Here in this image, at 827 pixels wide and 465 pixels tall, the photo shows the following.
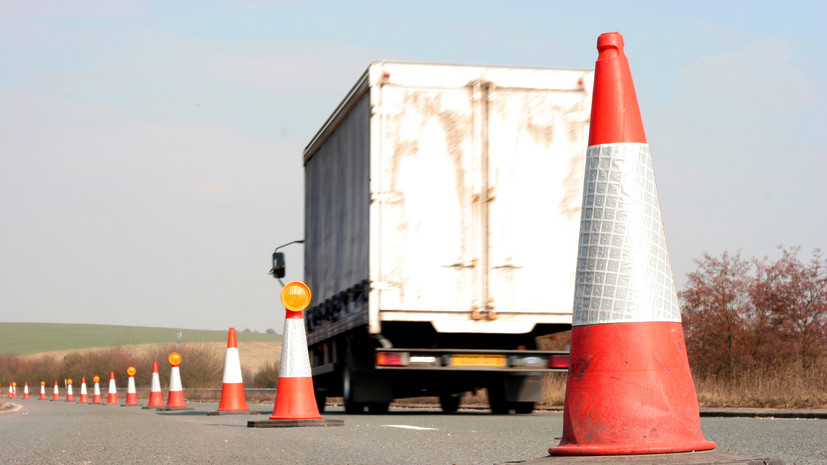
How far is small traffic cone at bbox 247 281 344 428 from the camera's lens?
9.95 metres

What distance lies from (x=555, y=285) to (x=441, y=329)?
1.36 m

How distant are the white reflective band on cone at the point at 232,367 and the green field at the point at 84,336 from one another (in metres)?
75.1

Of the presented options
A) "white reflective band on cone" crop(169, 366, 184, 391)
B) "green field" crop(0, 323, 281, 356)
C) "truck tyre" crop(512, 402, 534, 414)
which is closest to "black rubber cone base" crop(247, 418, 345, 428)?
"truck tyre" crop(512, 402, 534, 414)

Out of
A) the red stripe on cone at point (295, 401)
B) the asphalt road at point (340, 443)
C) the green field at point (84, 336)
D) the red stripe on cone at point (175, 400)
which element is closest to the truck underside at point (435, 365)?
the asphalt road at point (340, 443)

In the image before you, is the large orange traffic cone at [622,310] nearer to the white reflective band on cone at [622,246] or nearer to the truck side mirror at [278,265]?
the white reflective band on cone at [622,246]

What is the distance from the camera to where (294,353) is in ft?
33.8

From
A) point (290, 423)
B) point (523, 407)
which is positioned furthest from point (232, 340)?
point (290, 423)

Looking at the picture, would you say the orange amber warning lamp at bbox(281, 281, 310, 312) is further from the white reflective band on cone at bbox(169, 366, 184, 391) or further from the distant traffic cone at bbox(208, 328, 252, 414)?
the white reflective band on cone at bbox(169, 366, 184, 391)

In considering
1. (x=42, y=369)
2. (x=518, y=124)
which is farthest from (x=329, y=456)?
(x=42, y=369)

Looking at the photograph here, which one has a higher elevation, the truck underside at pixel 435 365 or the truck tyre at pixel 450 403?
the truck underside at pixel 435 365

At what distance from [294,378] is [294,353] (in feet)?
0.79

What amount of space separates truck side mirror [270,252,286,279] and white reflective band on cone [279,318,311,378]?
742cm

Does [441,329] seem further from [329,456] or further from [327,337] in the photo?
[329,456]

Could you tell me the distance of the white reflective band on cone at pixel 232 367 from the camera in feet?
46.8
